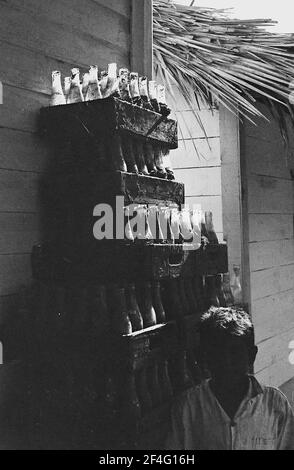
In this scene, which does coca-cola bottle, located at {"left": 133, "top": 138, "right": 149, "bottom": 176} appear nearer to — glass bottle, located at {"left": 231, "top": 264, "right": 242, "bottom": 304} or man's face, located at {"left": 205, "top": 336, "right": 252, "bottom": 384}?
man's face, located at {"left": 205, "top": 336, "right": 252, "bottom": 384}

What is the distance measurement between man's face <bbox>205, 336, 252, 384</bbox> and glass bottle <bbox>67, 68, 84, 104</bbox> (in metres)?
1.14

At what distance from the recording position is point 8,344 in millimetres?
2281

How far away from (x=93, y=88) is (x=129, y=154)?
33 centimetres

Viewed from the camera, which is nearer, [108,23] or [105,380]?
[105,380]

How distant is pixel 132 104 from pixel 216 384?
1.18 meters

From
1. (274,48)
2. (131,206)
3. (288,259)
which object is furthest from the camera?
(288,259)

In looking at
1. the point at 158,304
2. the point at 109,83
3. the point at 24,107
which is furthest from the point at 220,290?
the point at 24,107

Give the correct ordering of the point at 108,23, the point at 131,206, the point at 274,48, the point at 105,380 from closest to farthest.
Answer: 1. the point at 105,380
2. the point at 131,206
3. the point at 108,23
4. the point at 274,48

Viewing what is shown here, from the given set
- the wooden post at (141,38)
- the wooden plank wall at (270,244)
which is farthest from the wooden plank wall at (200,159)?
the wooden post at (141,38)

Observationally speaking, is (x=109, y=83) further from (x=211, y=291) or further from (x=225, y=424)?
(x=225, y=424)

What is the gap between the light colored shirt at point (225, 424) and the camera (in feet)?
7.39

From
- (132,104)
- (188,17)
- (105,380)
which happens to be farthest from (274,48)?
(105,380)

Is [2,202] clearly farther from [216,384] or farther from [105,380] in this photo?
[216,384]
